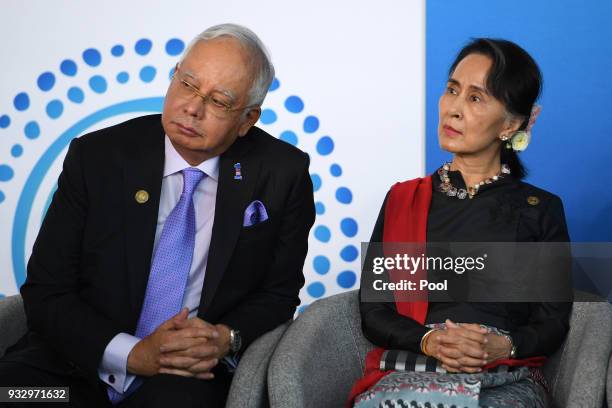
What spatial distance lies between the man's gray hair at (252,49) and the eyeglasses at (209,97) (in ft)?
0.26

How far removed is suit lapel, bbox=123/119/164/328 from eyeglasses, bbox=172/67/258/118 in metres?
0.20

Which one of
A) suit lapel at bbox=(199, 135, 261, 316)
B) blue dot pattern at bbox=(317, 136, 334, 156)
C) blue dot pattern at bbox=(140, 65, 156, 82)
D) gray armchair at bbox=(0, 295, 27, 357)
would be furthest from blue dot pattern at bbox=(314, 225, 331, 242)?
gray armchair at bbox=(0, 295, 27, 357)

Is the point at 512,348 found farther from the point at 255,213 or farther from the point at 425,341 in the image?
the point at 255,213

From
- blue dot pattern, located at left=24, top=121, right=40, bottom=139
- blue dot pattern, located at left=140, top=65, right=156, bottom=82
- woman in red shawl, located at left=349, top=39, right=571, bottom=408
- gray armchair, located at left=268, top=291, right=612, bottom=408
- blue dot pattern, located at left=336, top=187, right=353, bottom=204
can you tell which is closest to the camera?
gray armchair, located at left=268, top=291, right=612, bottom=408

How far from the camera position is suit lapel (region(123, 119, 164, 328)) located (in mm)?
2461

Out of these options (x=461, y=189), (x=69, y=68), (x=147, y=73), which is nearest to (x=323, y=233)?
(x=147, y=73)

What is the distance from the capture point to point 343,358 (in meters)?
2.67

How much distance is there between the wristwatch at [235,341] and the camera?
2.45 m

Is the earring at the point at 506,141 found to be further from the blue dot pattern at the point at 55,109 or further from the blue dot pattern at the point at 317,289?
the blue dot pattern at the point at 55,109

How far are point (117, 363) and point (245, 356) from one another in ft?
1.12

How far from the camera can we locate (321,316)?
2.61 metres

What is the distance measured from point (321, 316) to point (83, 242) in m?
0.71

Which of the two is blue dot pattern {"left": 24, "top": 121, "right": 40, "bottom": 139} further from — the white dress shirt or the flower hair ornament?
the flower hair ornament

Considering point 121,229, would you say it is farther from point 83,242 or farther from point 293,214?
point 293,214
